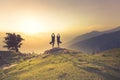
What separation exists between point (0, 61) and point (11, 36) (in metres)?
27.7

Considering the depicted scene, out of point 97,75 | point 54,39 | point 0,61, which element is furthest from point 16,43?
point 97,75

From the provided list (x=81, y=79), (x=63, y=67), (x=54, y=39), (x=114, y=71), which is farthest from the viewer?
(x=54, y=39)

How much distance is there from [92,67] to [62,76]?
802cm

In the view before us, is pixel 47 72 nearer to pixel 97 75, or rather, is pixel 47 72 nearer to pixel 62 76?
pixel 62 76

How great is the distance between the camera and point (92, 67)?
44.6m

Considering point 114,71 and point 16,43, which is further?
point 16,43

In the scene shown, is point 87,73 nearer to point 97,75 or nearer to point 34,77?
point 97,75

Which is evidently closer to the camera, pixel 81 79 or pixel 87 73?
pixel 81 79

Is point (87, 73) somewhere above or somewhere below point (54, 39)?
below

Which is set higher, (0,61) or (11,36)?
(11,36)

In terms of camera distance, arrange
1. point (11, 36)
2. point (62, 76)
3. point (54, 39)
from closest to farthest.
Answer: point (62, 76) < point (54, 39) < point (11, 36)

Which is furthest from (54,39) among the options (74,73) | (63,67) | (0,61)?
(74,73)

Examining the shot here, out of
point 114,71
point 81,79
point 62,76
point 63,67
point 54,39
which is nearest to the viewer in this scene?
point 81,79

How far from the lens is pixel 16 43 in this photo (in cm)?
10762
